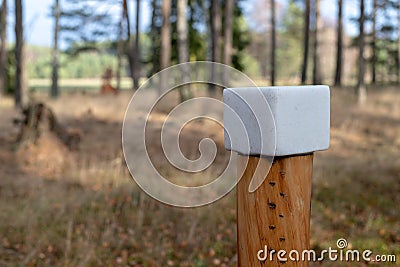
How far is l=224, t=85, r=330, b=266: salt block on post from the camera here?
51.6 inches

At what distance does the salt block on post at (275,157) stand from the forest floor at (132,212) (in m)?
2.34

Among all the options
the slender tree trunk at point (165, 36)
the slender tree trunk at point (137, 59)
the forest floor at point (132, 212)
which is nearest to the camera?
the forest floor at point (132, 212)

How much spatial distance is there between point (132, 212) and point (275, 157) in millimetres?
3615

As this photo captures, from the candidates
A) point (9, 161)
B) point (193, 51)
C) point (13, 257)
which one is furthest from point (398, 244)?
point (193, 51)

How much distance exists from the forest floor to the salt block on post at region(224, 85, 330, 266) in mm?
2336

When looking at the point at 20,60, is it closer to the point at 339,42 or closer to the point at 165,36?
the point at 165,36

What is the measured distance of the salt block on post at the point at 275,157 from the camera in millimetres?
1311

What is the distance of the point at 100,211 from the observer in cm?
466

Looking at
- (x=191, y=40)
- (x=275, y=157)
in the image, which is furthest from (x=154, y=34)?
(x=275, y=157)

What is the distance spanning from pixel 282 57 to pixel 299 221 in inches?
2287

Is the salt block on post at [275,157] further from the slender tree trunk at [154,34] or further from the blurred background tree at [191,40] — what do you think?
the slender tree trunk at [154,34]

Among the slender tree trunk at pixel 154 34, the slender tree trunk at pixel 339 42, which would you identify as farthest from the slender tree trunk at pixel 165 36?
the slender tree trunk at pixel 339 42

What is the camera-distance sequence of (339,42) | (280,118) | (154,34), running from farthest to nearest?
(154,34) → (339,42) → (280,118)

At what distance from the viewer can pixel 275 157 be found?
1354 mm
